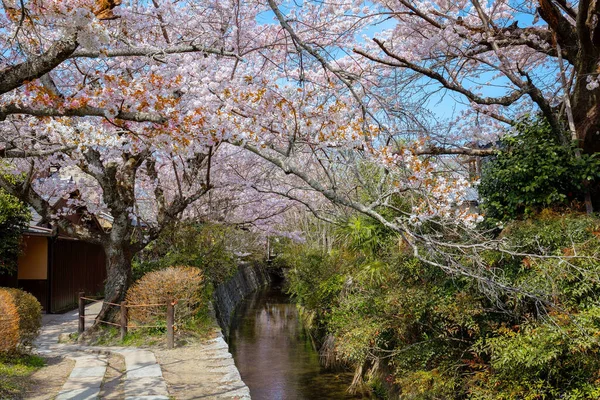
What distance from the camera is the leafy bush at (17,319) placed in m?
8.04

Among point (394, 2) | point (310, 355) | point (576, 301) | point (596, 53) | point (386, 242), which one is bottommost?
point (310, 355)

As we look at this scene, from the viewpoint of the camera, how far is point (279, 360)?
45.2 feet

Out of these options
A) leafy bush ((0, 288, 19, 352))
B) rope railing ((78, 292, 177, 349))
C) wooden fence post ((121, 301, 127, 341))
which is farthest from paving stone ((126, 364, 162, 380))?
wooden fence post ((121, 301, 127, 341))

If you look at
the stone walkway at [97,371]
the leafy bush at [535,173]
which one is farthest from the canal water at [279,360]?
the leafy bush at [535,173]

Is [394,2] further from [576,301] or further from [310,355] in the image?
[310,355]

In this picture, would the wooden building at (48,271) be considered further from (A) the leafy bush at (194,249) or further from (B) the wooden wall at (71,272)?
(A) the leafy bush at (194,249)

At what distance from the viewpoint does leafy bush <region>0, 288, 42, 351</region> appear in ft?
26.4

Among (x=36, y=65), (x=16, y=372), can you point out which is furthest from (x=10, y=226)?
(x=36, y=65)

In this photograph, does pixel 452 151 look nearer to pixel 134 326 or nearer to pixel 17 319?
pixel 134 326

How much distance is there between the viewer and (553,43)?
30.0 feet

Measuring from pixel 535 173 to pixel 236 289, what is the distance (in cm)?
1892

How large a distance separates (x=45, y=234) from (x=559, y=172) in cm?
1283

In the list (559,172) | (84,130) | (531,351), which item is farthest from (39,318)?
(559,172)

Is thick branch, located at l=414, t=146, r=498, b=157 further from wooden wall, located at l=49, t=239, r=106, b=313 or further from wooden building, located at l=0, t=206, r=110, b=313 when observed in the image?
wooden building, located at l=0, t=206, r=110, b=313
